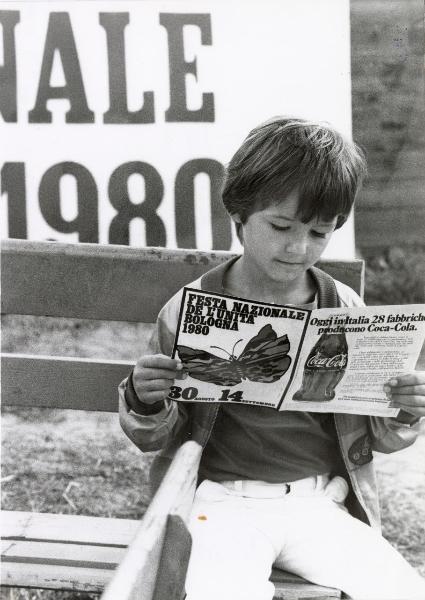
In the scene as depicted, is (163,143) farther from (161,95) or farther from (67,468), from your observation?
(67,468)

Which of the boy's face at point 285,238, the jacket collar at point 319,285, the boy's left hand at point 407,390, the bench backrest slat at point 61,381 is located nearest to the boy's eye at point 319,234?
the boy's face at point 285,238

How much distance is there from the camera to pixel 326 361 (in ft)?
4.46

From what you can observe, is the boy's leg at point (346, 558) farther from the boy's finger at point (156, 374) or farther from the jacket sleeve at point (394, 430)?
the boy's finger at point (156, 374)

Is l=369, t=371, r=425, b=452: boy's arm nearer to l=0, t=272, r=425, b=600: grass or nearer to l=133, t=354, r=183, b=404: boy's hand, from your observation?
l=133, t=354, r=183, b=404: boy's hand

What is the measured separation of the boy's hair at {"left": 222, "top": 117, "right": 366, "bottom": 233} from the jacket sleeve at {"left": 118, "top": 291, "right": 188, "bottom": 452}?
0.24 m

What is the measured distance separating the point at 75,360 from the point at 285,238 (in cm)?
66

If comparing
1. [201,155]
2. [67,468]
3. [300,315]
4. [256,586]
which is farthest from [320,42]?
[67,468]

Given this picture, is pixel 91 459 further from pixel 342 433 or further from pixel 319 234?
pixel 319 234

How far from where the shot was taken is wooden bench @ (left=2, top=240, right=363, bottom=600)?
5.42 feet

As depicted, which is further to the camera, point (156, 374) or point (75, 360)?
point (75, 360)

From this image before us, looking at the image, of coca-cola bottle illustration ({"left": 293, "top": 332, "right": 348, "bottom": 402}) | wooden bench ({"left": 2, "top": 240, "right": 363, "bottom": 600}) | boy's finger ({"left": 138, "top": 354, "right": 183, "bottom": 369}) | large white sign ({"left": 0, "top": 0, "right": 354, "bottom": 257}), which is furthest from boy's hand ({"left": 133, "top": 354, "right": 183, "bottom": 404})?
large white sign ({"left": 0, "top": 0, "right": 354, "bottom": 257})

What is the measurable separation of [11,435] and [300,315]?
146cm

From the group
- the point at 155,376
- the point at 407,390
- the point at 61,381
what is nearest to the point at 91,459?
the point at 61,381

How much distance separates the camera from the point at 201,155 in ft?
6.11
